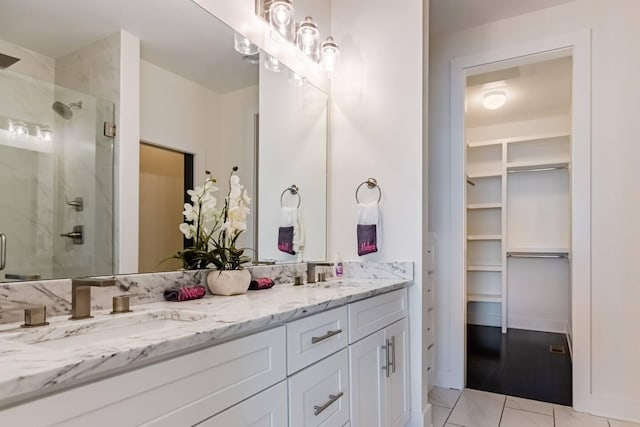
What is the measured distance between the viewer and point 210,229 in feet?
5.11

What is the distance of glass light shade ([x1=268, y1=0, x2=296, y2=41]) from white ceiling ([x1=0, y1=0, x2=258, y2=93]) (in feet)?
0.84

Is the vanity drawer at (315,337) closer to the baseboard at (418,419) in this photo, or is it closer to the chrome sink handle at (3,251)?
the chrome sink handle at (3,251)

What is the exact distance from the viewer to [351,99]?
2.41 meters

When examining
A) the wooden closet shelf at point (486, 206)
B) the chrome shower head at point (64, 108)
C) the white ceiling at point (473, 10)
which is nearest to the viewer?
the chrome shower head at point (64, 108)

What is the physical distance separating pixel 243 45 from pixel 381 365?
1.64m

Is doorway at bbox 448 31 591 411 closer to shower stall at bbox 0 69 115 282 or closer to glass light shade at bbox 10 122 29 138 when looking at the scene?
shower stall at bbox 0 69 115 282

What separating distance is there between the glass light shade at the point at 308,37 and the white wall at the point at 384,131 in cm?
30

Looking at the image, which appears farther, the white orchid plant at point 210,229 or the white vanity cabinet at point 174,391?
the white orchid plant at point 210,229

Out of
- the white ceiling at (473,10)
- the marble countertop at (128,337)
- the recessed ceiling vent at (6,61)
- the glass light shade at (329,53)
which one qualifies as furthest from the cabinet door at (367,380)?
the white ceiling at (473,10)

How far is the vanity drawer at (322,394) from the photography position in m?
1.15

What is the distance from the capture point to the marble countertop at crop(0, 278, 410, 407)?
0.58m

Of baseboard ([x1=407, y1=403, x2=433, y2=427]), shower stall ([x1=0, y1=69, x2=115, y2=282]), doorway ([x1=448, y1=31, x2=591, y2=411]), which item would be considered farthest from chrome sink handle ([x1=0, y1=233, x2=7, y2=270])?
doorway ([x1=448, y1=31, x2=591, y2=411])

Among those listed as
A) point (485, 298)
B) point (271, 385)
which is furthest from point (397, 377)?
point (485, 298)

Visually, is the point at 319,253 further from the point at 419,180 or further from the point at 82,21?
the point at 82,21
